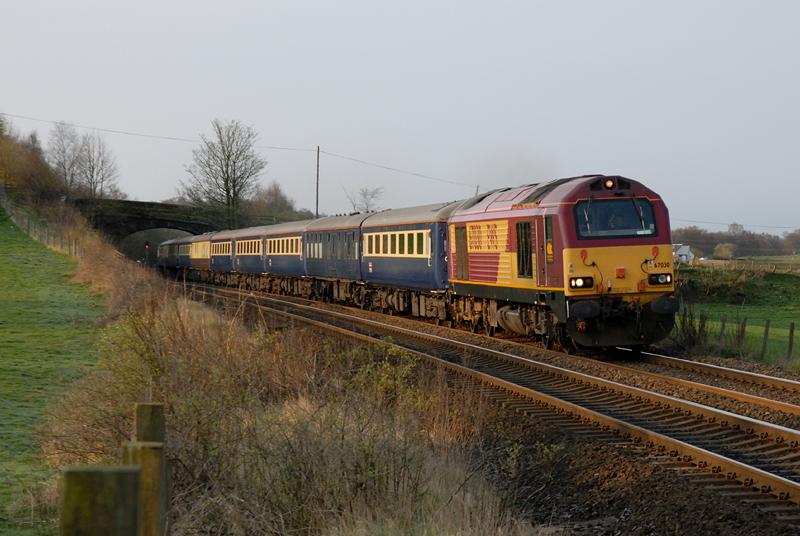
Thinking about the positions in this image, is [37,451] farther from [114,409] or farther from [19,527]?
[19,527]

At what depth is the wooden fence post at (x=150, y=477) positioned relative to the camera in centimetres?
335

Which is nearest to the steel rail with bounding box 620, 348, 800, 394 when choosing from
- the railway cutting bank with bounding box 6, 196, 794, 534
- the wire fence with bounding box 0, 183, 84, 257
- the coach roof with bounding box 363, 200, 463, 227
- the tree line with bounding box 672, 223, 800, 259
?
the railway cutting bank with bounding box 6, 196, 794, 534

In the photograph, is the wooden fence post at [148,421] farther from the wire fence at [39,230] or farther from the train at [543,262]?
the wire fence at [39,230]

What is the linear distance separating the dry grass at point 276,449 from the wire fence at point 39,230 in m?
37.5

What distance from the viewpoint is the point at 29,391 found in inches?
474

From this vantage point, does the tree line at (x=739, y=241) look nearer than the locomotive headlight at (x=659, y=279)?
No

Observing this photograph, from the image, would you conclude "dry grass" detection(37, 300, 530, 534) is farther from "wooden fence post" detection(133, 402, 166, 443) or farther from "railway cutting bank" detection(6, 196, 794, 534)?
"wooden fence post" detection(133, 402, 166, 443)

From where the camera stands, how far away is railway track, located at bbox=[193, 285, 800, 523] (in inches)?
288

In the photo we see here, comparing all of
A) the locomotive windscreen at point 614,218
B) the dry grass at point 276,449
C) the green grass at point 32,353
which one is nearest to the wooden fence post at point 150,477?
the dry grass at point 276,449

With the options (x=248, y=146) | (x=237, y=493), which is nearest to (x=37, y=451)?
(x=237, y=493)

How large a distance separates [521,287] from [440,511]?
10469mm

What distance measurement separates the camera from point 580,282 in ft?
48.9

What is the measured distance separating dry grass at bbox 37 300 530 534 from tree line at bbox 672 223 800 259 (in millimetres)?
76852

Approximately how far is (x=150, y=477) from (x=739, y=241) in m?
100
